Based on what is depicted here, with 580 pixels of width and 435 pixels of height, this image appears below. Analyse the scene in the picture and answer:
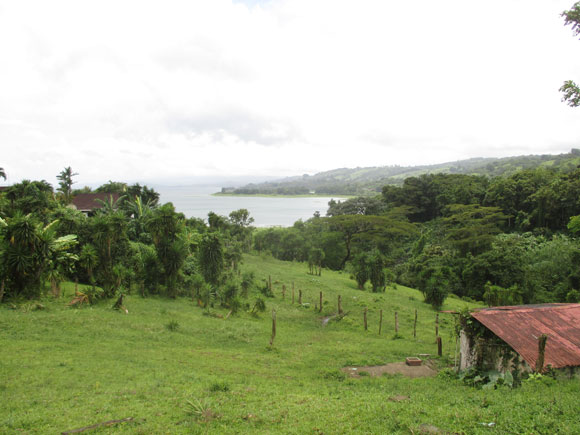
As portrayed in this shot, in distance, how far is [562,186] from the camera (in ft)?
113

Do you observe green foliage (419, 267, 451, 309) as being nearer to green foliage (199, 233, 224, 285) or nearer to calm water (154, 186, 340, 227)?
green foliage (199, 233, 224, 285)

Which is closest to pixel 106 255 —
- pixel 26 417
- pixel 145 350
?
pixel 145 350

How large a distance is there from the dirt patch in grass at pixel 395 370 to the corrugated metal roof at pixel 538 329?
272 cm

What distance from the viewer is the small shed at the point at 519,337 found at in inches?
371

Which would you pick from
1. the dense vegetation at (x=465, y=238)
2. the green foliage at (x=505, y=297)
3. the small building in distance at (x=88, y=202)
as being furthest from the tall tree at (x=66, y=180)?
the green foliage at (x=505, y=297)

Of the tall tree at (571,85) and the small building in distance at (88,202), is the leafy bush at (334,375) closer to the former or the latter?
the tall tree at (571,85)

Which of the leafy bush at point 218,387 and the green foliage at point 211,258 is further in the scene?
the green foliage at point 211,258

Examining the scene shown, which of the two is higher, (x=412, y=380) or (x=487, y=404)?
(x=487, y=404)

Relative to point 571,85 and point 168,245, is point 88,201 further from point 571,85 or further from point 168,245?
point 571,85

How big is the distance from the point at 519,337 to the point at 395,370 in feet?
13.1

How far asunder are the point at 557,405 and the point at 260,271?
27527mm

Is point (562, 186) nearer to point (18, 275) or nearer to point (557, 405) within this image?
point (557, 405)

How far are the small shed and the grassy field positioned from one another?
109 cm

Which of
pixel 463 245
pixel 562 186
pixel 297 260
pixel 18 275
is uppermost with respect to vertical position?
pixel 562 186
